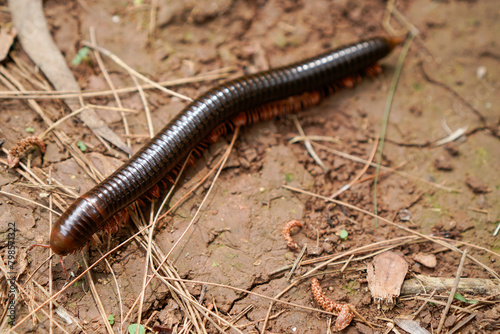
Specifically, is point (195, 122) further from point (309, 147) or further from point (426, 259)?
point (426, 259)

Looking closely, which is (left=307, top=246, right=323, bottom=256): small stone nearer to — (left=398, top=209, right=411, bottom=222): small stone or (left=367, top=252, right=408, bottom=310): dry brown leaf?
(left=367, top=252, right=408, bottom=310): dry brown leaf

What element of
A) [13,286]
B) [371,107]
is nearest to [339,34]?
[371,107]

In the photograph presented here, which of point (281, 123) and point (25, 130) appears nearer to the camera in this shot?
point (25, 130)

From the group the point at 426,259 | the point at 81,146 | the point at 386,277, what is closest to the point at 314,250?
the point at 386,277

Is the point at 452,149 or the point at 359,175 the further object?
the point at 452,149

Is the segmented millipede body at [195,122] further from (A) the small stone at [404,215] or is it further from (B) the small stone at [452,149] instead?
(A) the small stone at [404,215]

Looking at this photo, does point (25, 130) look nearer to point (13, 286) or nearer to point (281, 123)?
point (13, 286)
